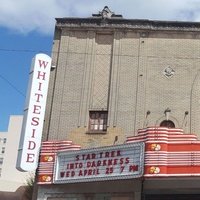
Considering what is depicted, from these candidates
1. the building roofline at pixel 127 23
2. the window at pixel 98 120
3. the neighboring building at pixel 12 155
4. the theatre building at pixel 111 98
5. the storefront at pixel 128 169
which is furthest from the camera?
the neighboring building at pixel 12 155

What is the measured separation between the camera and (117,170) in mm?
18984

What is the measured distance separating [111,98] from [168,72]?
291 centimetres

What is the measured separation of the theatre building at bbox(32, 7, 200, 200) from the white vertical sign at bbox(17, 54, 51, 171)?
1.86 feet

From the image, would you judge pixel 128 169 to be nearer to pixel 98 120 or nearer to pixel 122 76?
pixel 98 120

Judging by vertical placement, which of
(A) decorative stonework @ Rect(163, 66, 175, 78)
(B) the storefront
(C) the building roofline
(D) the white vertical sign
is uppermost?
(C) the building roofline

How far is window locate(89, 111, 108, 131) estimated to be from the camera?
2319cm

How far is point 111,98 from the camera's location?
2330 cm

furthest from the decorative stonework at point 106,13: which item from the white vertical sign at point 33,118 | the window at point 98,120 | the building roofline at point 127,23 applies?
the window at point 98,120

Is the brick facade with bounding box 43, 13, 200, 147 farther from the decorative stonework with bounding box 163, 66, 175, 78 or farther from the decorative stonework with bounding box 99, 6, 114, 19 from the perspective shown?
the decorative stonework with bounding box 99, 6, 114, 19

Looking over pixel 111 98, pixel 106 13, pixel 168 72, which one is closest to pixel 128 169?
pixel 111 98

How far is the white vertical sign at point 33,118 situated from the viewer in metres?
20.8

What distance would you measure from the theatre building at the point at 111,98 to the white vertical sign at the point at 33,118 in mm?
567

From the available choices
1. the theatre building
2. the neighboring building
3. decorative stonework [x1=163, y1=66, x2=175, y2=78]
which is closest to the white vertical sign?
the theatre building

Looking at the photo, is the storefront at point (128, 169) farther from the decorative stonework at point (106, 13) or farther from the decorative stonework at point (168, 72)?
the decorative stonework at point (106, 13)
